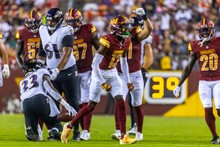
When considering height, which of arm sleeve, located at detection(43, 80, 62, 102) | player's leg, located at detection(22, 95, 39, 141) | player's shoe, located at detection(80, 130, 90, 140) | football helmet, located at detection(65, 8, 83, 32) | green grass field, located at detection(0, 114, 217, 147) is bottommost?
green grass field, located at detection(0, 114, 217, 147)

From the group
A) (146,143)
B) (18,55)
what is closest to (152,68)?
(18,55)

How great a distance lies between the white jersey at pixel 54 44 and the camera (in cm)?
1258

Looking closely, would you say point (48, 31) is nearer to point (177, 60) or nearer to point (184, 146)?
point (184, 146)

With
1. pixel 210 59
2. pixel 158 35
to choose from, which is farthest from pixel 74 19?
pixel 158 35

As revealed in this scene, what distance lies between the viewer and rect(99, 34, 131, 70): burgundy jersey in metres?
12.1

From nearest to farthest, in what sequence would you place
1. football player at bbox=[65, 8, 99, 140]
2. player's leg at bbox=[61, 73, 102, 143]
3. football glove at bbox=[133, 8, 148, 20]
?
player's leg at bbox=[61, 73, 102, 143]
football glove at bbox=[133, 8, 148, 20]
football player at bbox=[65, 8, 99, 140]

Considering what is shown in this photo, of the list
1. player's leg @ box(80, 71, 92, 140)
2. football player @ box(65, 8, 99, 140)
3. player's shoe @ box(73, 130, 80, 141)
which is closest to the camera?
player's shoe @ box(73, 130, 80, 141)

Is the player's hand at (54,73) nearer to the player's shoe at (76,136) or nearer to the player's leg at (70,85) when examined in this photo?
the player's leg at (70,85)

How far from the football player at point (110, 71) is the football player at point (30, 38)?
1.86 metres

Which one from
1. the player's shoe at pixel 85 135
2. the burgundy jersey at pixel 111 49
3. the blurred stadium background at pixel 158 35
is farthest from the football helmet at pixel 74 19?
the blurred stadium background at pixel 158 35

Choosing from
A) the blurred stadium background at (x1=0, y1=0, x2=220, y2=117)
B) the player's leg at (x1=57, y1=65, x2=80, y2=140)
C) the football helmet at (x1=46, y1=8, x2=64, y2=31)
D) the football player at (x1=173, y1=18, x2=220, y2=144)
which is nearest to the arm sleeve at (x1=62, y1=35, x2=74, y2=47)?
the football helmet at (x1=46, y1=8, x2=64, y2=31)

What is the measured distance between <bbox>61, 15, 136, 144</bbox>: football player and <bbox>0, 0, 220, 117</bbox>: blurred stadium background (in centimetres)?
859

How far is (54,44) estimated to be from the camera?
12.6 meters

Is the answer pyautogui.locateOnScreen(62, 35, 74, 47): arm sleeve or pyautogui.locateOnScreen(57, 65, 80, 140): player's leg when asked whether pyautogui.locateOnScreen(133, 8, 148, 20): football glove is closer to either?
pyautogui.locateOnScreen(62, 35, 74, 47): arm sleeve
